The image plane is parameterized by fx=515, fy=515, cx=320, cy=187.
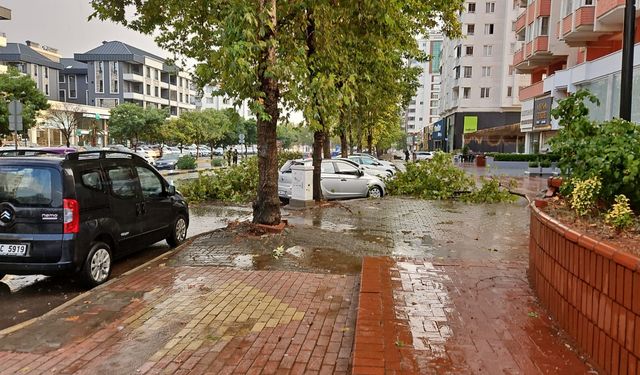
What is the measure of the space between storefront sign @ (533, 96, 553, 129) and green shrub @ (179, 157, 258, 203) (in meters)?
21.6

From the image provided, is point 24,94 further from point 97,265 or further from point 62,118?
point 97,265

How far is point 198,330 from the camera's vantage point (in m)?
4.54

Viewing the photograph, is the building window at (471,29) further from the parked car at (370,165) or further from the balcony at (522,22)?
the parked car at (370,165)

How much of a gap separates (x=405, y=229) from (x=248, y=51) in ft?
15.4

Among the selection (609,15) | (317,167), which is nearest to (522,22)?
(609,15)

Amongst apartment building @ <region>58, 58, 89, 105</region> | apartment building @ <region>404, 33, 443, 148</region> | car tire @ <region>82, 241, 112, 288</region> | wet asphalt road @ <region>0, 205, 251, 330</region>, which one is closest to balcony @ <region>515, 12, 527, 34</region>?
wet asphalt road @ <region>0, 205, 251, 330</region>

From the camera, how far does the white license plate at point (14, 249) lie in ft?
19.1

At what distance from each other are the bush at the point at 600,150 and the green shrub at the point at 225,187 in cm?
1144

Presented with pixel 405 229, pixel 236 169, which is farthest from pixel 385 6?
pixel 236 169

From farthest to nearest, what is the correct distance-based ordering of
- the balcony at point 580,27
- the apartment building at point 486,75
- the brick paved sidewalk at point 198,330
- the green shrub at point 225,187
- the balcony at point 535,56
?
the apartment building at point 486,75 → the balcony at point 535,56 → the balcony at point 580,27 → the green shrub at point 225,187 → the brick paved sidewalk at point 198,330

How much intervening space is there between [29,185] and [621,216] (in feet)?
19.7

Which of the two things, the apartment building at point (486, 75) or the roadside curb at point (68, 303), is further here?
the apartment building at point (486, 75)

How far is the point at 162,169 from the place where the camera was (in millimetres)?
33125

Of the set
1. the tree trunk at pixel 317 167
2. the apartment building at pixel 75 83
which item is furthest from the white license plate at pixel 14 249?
the apartment building at pixel 75 83
